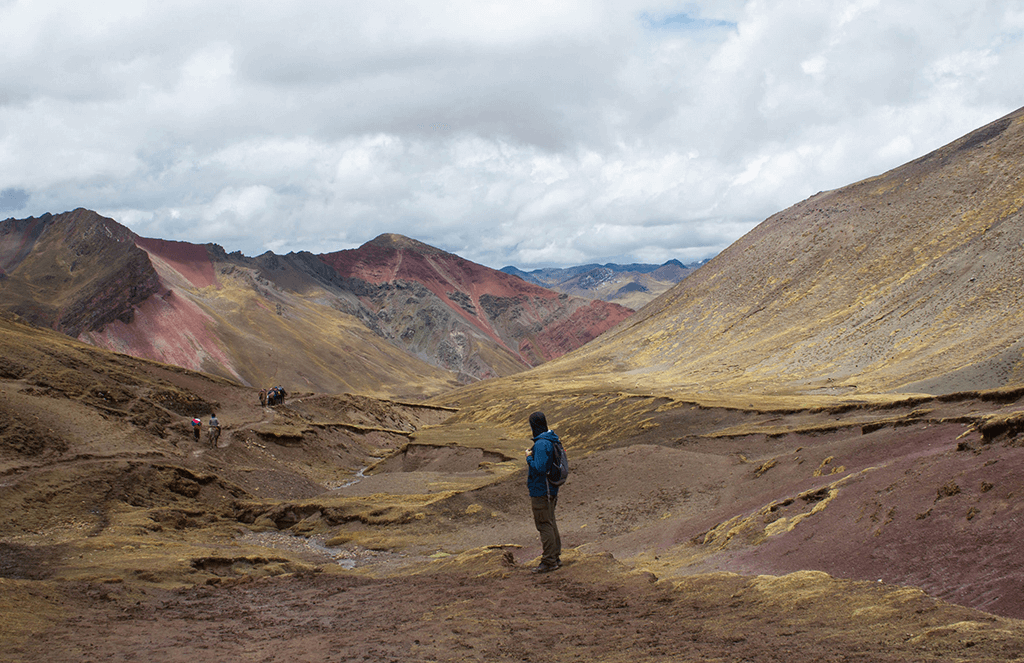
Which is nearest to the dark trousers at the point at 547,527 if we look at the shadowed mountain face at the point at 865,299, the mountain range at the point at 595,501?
the mountain range at the point at 595,501

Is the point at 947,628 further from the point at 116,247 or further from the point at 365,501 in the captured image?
the point at 116,247

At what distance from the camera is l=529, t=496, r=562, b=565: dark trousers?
12555mm

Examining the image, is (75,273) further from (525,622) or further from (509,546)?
(525,622)

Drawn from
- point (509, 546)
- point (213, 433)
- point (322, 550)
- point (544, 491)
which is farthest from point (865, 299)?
point (544, 491)

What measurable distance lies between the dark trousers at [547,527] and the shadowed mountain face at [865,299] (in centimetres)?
4260

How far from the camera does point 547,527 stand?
41.5ft

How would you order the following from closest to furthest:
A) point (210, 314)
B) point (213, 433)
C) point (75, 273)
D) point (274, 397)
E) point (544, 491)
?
1. point (544, 491)
2. point (213, 433)
3. point (274, 397)
4. point (75, 273)
5. point (210, 314)

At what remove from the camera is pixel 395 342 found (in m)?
181

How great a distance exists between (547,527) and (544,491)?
0.71 metres

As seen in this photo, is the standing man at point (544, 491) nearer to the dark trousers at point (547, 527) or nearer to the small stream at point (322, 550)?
the dark trousers at point (547, 527)

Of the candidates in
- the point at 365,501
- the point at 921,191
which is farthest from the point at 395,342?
the point at 365,501

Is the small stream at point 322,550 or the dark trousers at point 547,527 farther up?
the dark trousers at point 547,527

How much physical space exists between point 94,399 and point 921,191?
101611 mm

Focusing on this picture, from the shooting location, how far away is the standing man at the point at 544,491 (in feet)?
40.7
